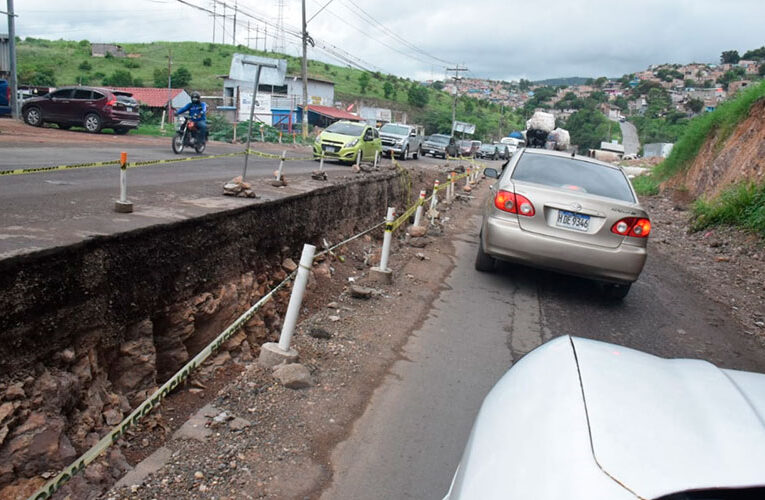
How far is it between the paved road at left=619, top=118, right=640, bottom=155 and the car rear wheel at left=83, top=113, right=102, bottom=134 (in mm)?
68047

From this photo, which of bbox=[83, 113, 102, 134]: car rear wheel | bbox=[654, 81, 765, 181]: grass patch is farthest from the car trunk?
bbox=[83, 113, 102, 134]: car rear wheel

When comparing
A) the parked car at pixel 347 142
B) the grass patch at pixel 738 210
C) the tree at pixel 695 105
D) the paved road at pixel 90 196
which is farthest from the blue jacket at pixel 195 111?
the tree at pixel 695 105

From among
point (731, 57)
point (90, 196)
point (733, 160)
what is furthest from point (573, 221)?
point (731, 57)

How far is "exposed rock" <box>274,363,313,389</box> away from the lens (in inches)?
169

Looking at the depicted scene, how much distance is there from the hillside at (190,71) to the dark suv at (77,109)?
116ft

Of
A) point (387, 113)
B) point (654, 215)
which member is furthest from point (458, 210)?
point (387, 113)

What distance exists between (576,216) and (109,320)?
487 centimetres

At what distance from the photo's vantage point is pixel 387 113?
234 ft

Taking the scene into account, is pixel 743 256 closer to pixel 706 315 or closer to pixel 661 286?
pixel 661 286

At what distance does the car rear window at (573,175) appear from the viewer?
7168 mm

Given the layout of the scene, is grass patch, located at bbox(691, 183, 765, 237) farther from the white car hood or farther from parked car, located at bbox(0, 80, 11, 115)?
parked car, located at bbox(0, 80, 11, 115)

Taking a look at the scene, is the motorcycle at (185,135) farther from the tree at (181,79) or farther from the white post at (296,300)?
the tree at (181,79)

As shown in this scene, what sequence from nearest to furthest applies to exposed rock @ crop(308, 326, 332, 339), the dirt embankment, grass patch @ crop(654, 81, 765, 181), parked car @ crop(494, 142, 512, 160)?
exposed rock @ crop(308, 326, 332, 339)
the dirt embankment
grass patch @ crop(654, 81, 765, 181)
parked car @ crop(494, 142, 512, 160)

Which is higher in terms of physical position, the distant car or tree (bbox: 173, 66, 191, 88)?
tree (bbox: 173, 66, 191, 88)
